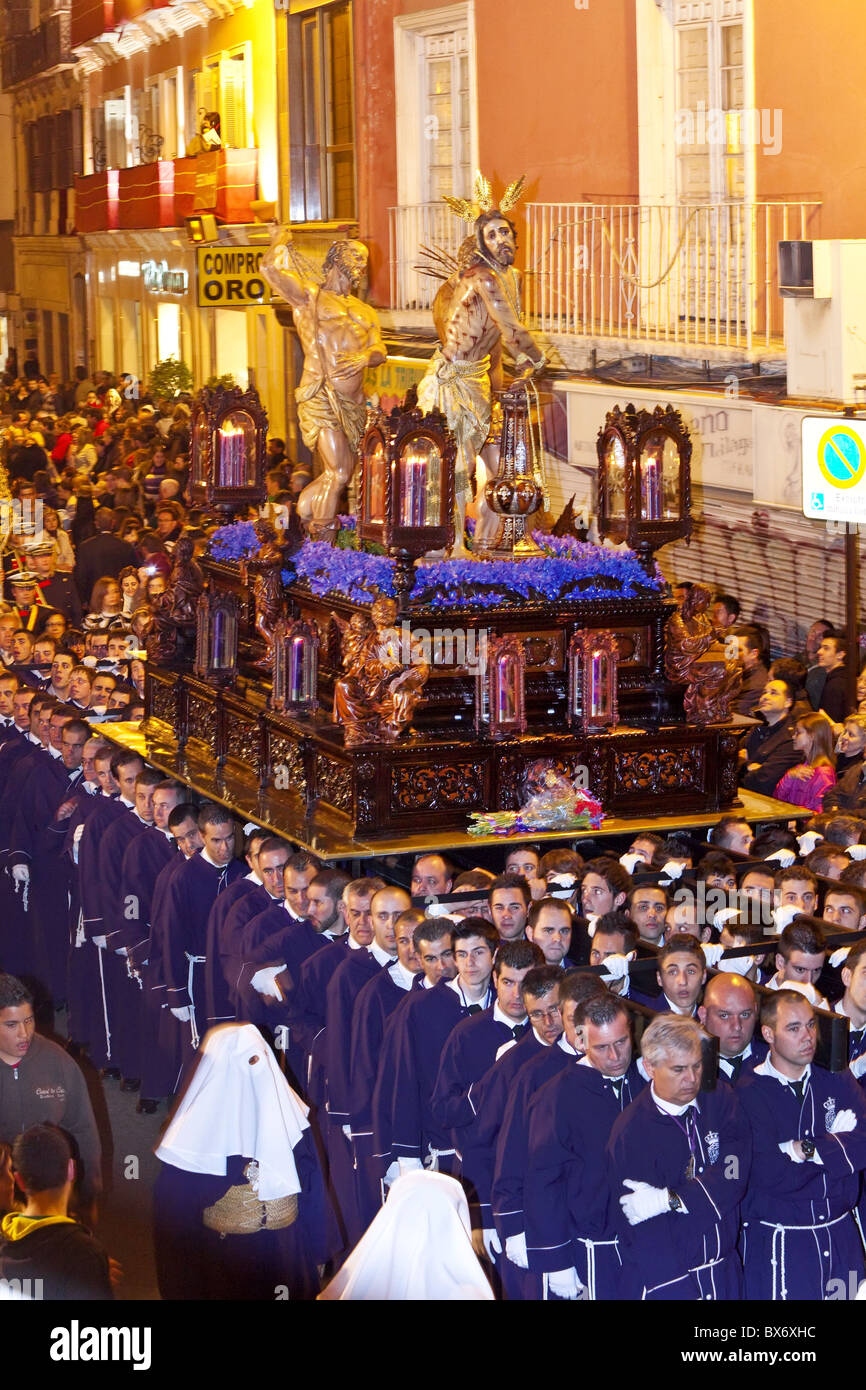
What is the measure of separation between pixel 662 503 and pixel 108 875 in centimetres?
341

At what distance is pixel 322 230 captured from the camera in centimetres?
2225

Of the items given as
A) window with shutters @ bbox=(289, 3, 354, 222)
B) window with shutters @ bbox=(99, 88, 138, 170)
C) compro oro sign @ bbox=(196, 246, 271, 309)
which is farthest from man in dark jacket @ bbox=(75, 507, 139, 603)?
window with shutters @ bbox=(99, 88, 138, 170)

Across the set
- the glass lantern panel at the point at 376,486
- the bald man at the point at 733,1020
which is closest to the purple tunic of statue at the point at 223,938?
the glass lantern panel at the point at 376,486

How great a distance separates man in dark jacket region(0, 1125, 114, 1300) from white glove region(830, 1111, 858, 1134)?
8.19ft

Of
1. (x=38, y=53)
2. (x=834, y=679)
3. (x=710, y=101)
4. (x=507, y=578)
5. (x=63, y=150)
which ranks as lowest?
(x=834, y=679)

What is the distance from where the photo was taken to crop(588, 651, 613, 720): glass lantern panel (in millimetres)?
10586

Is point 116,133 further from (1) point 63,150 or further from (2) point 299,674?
(2) point 299,674

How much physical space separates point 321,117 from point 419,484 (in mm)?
13530

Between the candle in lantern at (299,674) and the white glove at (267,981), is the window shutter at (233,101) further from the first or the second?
the white glove at (267,981)

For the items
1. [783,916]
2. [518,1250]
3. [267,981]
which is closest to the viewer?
[518,1250]

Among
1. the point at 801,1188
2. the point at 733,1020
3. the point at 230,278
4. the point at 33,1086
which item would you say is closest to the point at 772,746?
the point at 733,1020

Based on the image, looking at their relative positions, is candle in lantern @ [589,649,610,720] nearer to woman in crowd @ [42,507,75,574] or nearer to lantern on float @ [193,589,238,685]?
lantern on float @ [193,589,238,685]

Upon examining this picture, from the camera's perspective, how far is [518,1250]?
6.86 metres

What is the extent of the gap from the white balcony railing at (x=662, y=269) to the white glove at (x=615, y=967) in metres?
6.93
